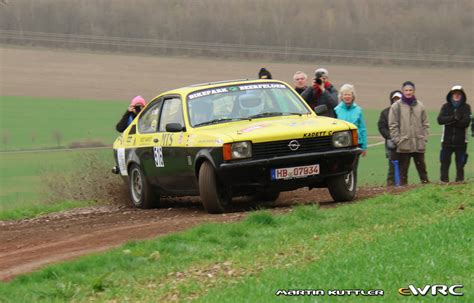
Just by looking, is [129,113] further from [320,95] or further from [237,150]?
[237,150]

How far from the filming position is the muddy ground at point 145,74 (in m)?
49.5

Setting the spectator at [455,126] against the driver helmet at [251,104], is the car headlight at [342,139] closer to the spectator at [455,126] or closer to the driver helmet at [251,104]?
the driver helmet at [251,104]

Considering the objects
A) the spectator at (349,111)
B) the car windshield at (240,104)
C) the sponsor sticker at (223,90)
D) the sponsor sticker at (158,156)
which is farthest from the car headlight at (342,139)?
the spectator at (349,111)

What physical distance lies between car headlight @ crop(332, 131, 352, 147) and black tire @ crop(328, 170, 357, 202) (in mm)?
468

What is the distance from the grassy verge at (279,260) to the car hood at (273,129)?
3.94 feet

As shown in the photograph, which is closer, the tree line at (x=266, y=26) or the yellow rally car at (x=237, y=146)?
the yellow rally car at (x=237, y=146)

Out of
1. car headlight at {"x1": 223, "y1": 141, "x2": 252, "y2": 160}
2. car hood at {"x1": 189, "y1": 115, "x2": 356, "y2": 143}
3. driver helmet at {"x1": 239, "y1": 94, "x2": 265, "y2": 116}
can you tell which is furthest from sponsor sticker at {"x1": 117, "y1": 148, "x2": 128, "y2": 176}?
car headlight at {"x1": 223, "y1": 141, "x2": 252, "y2": 160}

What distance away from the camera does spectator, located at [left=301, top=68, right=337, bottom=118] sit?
52.5ft

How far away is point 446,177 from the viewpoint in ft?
57.2

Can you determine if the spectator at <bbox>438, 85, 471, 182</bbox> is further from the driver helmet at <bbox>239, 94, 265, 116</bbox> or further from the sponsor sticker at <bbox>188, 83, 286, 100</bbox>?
the driver helmet at <bbox>239, 94, 265, 116</bbox>

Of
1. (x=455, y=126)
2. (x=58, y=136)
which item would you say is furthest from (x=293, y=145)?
(x=58, y=136)

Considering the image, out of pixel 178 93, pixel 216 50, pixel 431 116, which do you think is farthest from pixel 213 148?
pixel 216 50

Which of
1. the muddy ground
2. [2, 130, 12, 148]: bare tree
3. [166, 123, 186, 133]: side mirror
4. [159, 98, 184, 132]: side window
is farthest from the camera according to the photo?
the muddy ground

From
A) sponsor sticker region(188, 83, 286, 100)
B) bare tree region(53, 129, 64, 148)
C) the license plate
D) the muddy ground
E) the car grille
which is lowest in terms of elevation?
bare tree region(53, 129, 64, 148)
